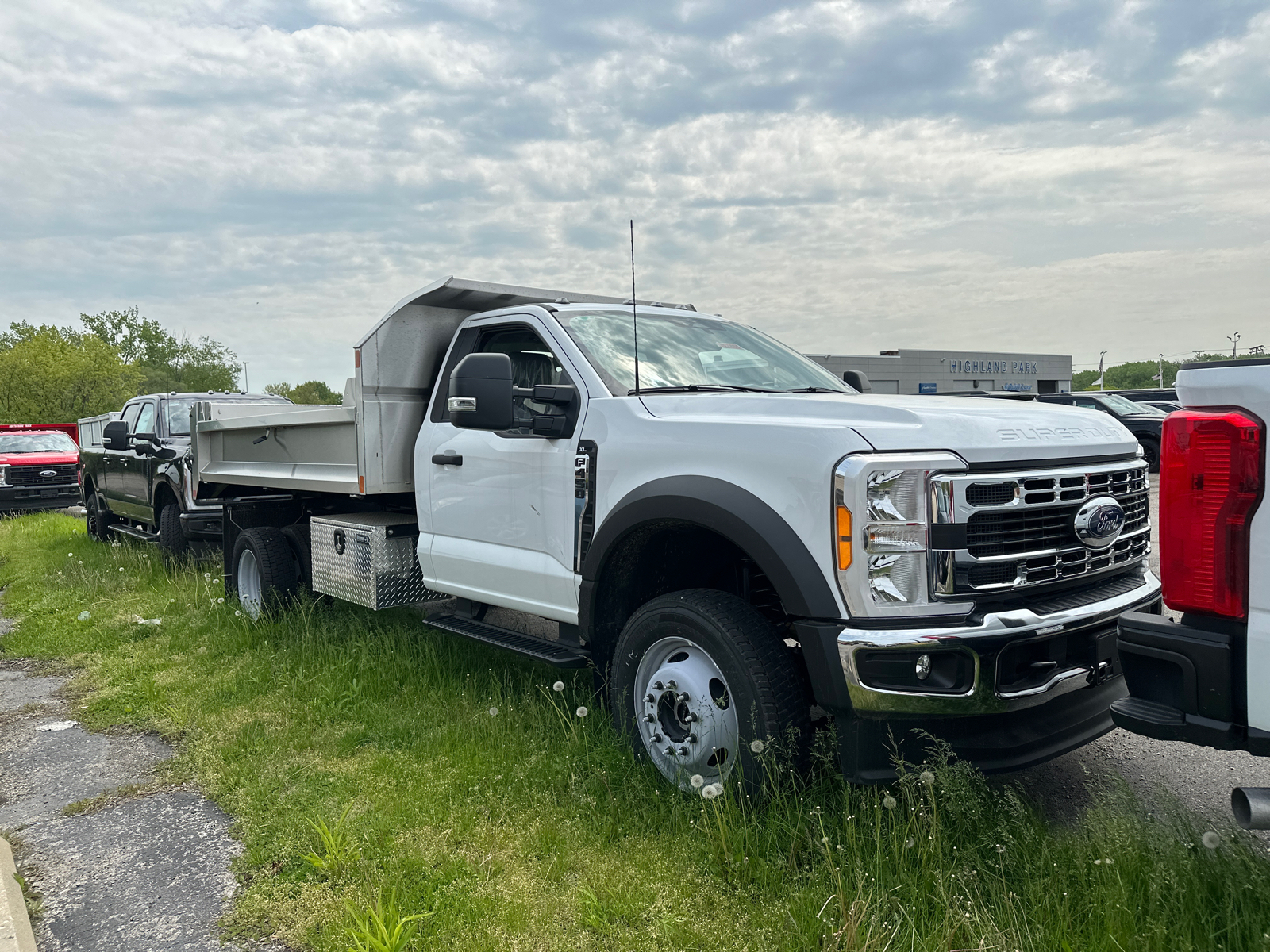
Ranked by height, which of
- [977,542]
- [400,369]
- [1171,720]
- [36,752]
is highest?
[400,369]

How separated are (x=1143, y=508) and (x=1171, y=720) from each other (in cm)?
167

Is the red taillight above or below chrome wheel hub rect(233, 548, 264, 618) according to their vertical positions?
above

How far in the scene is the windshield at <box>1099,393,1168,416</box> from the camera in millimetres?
20438

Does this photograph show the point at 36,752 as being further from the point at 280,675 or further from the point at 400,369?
the point at 400,369

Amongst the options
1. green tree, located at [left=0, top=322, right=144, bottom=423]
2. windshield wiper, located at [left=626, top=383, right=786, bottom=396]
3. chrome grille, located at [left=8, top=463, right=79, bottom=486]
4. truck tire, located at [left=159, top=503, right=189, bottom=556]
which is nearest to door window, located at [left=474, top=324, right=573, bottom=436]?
windshield wiper, located at [left=626, top=383, right=786, bottom=396]

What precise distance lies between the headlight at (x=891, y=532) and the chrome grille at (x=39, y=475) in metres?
19.2

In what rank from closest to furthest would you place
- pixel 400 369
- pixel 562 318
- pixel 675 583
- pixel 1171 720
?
pixel 1171 720
pixel 675 583
pixel 562 318
pixel 400 369

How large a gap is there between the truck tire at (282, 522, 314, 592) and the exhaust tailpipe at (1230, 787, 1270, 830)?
5.98m

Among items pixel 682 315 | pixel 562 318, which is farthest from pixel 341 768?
pixel 682 315

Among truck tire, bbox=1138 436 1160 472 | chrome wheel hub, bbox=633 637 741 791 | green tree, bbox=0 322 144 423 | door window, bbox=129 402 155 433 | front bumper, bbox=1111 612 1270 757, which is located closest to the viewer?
front bumper, bbox=1111 612 1270 757

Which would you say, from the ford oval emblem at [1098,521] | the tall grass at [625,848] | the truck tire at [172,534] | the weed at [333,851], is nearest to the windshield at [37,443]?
the truck tire at [172,534]

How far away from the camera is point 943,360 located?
205 feet

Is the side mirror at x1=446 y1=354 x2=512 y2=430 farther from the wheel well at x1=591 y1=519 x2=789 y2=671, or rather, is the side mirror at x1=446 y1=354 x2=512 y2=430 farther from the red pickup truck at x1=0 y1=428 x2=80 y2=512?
the red pickup truck at x1=0 y1=428 x2=80 y2=512

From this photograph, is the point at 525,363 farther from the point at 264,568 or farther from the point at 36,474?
the point at 36,474
